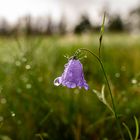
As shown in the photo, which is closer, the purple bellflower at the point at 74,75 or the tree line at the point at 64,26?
the purple bellflower at the point at 74,75

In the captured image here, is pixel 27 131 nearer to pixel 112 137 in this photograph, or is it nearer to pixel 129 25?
pixel 112 137

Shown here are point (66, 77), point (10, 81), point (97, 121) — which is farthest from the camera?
point (10, 81)

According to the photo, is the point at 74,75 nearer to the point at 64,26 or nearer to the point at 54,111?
the point at 54,111

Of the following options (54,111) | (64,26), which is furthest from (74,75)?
(64,26)

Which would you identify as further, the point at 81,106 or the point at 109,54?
the point at 109,54

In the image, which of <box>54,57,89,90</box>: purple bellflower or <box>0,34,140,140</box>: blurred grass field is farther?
<box>0,34,140,140</box>: blurred grass field

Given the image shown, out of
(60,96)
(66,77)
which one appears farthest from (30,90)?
(66,77)

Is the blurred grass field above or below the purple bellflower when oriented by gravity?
below

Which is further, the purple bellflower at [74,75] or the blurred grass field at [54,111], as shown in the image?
the blurred grass field at [54,111]

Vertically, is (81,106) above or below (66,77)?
below

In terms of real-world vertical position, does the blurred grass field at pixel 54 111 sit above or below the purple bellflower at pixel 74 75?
below

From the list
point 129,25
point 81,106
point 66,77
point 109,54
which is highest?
point 66,77
